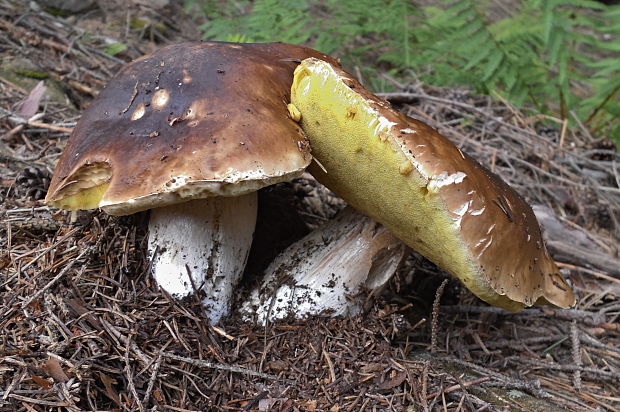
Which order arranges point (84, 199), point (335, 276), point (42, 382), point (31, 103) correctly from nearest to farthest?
1. point (42, 382)
2. point (84, 199)
3. point (335, 276)
4. point (31, 103)

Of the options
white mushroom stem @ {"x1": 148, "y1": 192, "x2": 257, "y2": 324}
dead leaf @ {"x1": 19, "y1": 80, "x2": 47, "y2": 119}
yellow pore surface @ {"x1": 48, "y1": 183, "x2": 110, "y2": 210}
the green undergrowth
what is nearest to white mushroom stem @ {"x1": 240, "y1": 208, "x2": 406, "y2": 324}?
white mushroom stem @ {"x1": 148, "y1": 192, "x2": 257, "y2": 324}

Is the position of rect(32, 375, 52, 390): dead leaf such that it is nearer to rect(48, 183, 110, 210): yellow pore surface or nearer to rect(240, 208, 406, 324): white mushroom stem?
rect(48, 183, 110, 210): yellow pore surface

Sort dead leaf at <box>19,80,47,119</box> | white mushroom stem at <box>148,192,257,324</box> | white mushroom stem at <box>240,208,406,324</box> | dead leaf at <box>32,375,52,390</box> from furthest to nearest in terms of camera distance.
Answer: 1. dead leaf at <box>19,80,47,119</box>
2. white mushroom stem at <box>240,208,406,324</box>
3. white mushroom stem at <box>148,192,257,324</box>
4. dead leaf at <box>32,375,52,390</box>

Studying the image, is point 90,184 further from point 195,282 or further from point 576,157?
point 576,157

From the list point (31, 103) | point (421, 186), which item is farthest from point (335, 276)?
point (31, 103)

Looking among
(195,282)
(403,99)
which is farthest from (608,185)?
(195,282)

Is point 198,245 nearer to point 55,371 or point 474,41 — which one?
point 55,371
